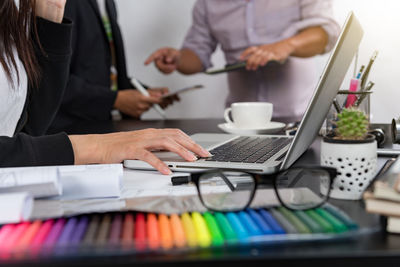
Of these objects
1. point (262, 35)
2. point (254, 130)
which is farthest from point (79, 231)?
point (262, 35)

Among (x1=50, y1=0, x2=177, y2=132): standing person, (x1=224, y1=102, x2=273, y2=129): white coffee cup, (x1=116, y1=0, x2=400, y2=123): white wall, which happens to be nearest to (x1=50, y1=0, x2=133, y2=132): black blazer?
(x1=50, y1=0, x2=177, y2=132): standing person

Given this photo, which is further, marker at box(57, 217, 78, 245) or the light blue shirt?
the light blue shirt

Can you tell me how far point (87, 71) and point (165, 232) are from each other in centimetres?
177

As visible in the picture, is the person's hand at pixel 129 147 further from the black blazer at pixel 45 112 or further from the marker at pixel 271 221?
the marker at pixel 271 221

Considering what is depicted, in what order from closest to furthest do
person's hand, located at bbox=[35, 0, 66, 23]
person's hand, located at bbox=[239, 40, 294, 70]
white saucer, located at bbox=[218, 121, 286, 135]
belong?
person's hand, located at bbox=[35, 0, 66, 23] < white saucer, located at bbox=[218, 121, 286, 135] < person's hand, located at bbox=[239, 40, 294, 70]

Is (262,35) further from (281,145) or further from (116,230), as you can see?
(116,230)

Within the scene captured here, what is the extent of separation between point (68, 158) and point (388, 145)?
66 cm

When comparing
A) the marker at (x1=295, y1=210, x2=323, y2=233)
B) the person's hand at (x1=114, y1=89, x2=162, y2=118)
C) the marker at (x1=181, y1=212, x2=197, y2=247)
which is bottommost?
the person's hand at (x1=114, y1=89, x2=162, y2=118)

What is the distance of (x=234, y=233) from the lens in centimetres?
49

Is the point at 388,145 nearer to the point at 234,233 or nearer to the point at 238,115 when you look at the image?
the point at 238,115

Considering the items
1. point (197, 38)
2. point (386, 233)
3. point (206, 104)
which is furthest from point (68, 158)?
point (206, 104)

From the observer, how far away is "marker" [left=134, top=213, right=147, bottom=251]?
461 millimetres

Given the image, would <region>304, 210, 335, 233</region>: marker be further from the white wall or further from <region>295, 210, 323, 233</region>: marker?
the white wall

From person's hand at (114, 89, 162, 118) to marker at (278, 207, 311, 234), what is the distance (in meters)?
1.56
